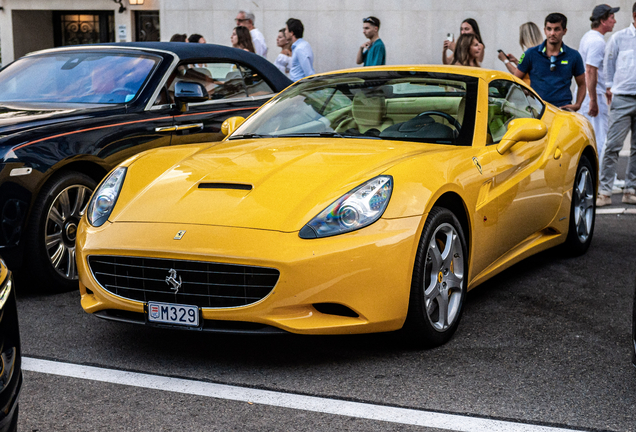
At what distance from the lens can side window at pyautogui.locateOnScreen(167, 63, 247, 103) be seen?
631 cm

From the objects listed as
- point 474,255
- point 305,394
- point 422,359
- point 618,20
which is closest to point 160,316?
point 305,394

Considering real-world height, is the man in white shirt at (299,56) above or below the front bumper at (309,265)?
above

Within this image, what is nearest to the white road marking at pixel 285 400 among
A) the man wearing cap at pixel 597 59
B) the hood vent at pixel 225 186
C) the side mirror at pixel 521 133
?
the hood vent at pixel 225 186

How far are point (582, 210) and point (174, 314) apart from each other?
3.55m

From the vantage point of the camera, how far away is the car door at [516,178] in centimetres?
462

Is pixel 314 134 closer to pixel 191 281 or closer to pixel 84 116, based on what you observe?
pixel 191 281

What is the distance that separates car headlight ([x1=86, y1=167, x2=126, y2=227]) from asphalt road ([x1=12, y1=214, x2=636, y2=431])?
0.64 metres

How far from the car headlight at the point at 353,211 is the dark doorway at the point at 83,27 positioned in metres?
18.3

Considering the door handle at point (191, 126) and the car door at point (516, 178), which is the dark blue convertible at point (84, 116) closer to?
the door handle at point (191, 126)

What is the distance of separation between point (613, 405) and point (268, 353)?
1.57m

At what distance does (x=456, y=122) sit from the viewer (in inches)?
183

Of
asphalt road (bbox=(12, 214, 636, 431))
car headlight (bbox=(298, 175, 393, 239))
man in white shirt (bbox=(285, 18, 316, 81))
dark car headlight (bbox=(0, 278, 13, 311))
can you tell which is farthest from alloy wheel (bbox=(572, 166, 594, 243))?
man in white shirt (bbox=(285, 18, 316, 81))

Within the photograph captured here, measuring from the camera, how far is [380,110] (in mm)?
4812

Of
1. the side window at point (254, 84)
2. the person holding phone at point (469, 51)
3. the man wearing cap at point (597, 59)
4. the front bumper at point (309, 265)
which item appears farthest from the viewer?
the man wearing cap at point (597, 59)
